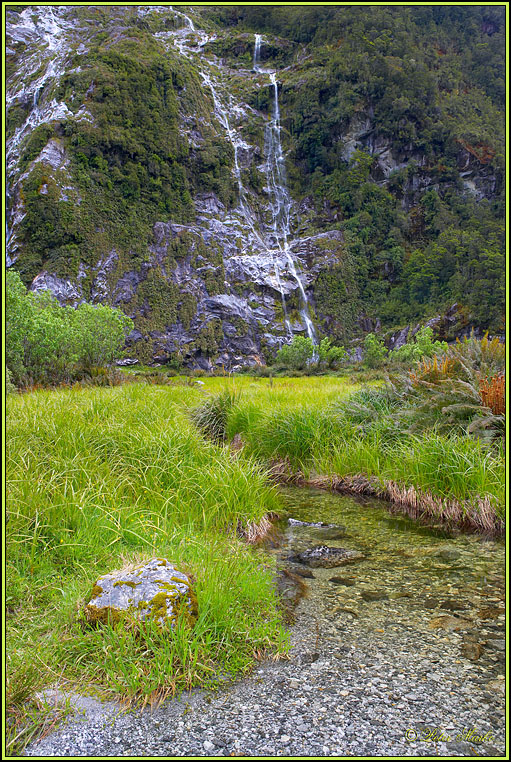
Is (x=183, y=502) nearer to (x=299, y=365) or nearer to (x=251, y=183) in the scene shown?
(x=299, y=365)

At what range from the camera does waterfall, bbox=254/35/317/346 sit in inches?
3127

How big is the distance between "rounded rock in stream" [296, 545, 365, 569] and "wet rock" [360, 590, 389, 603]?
0.62 m

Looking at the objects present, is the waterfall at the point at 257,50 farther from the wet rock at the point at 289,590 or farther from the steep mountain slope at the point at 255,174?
the wet rock at the point at 289,590

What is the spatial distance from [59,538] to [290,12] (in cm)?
15796

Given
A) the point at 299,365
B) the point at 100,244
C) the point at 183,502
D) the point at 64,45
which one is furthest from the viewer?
the point at 64,45

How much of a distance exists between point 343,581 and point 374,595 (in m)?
0.36

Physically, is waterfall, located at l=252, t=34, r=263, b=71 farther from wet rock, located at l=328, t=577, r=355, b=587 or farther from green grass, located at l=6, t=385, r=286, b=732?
wet rock, located at l=328, t=577, r=355, b=587

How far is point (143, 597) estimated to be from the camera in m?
3.02

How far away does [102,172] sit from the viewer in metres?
78.8

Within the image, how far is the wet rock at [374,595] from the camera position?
13.1ft

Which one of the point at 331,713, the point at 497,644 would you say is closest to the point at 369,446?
the point at 497,644

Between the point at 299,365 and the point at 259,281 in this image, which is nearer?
the point at 299,365

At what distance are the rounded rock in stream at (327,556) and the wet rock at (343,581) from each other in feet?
0.91

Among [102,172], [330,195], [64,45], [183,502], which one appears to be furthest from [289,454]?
[64,45]
